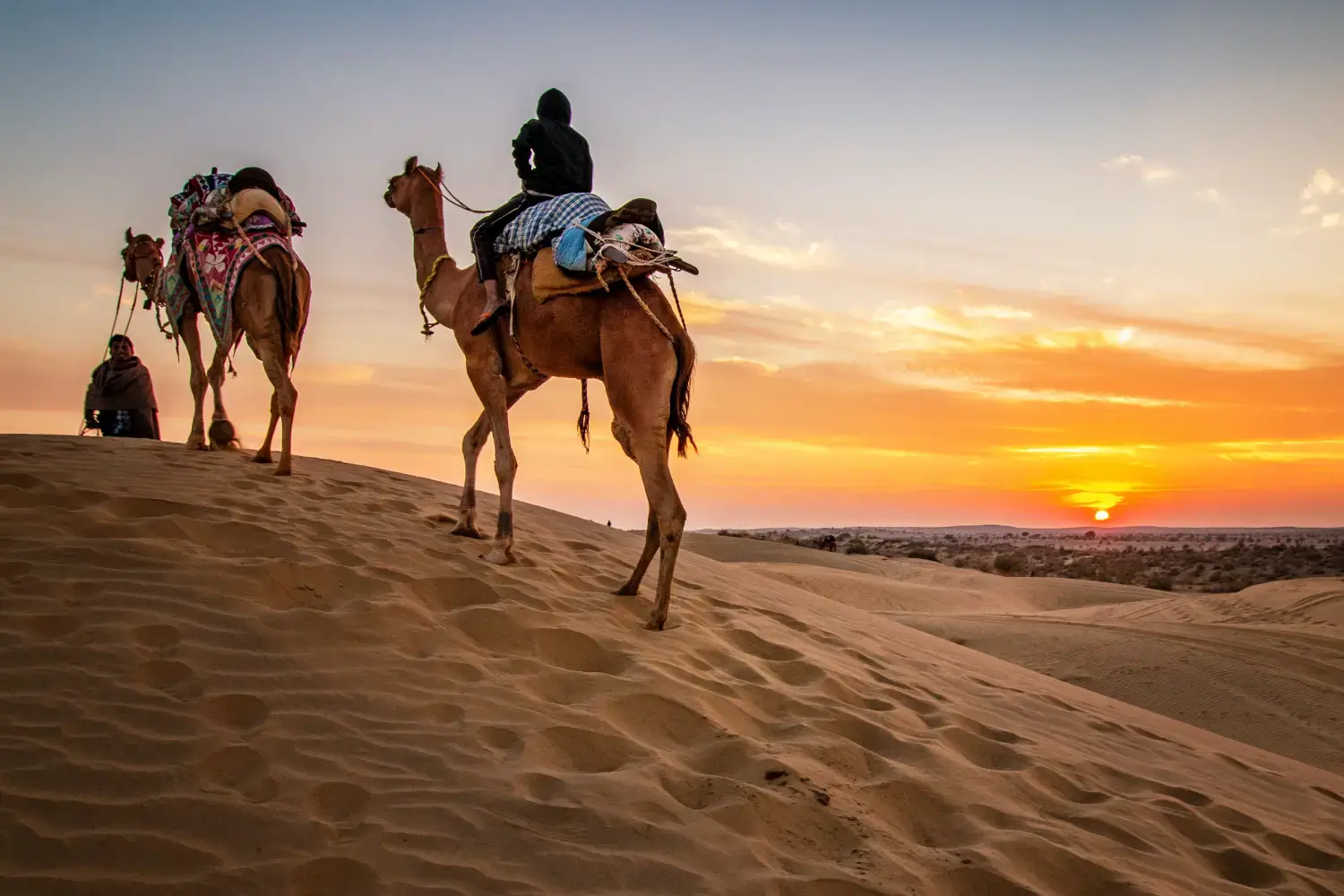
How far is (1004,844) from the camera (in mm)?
3748

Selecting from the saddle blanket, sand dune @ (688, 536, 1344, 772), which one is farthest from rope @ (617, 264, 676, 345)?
sand dune @ (688, 536, 1344, 772)

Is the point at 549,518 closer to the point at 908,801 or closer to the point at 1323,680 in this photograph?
the point at 908,801

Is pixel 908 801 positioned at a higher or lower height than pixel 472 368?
lower

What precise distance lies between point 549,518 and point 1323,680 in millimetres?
9045

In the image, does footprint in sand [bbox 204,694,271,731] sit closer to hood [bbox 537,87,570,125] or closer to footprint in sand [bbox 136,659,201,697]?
footprint in sand [bbox 136,659,201,697]

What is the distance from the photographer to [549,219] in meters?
6.79

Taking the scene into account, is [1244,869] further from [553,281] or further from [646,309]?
[553,281]

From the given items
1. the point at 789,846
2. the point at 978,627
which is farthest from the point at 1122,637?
the point at 789,846

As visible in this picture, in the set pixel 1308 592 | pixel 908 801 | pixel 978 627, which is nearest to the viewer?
pixel 908 801

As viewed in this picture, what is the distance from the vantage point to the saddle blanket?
913cm

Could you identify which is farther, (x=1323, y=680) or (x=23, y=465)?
(x=1323, y=680)

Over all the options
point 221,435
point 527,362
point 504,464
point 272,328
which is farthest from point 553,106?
point 221,435

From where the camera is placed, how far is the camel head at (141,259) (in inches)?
446

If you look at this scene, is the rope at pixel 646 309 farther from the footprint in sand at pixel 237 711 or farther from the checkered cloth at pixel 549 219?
the footprint in sand at pixel 237 711
